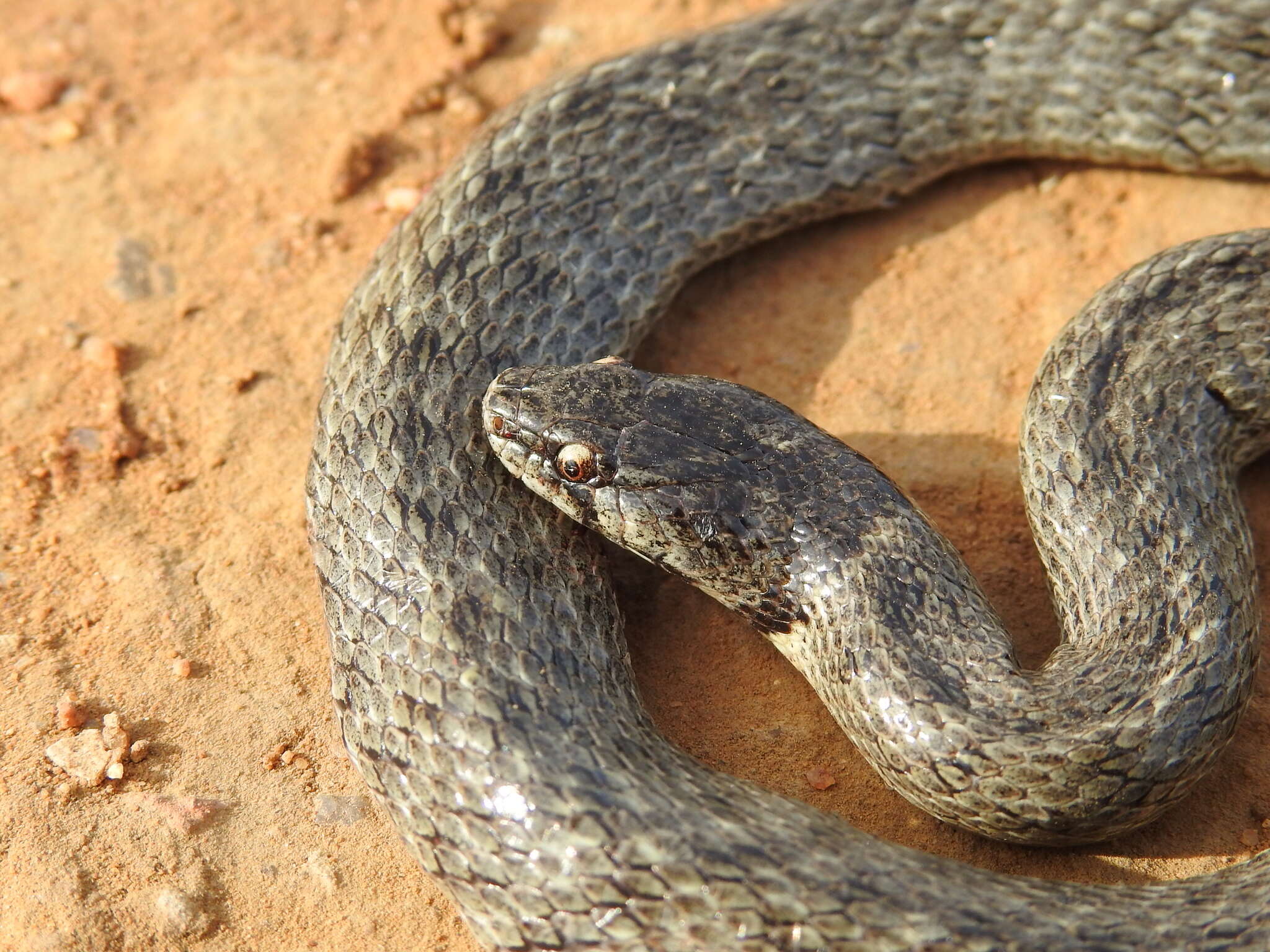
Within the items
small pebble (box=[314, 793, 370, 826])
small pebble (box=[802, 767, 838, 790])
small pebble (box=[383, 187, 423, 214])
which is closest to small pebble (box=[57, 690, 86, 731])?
small pebble (box=[314, 793, 370, 826])

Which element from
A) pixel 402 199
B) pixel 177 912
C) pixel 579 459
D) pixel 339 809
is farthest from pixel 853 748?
pixel 402 199

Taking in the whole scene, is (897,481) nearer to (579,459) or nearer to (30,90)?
(579,459)

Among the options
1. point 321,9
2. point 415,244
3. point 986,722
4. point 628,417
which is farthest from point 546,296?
point 321,9

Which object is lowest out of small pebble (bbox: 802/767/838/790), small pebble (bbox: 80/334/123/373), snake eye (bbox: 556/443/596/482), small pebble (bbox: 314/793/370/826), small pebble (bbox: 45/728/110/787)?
small pebble (bbox: 45/728/110/787)

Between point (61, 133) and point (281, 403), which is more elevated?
point (61, 133)

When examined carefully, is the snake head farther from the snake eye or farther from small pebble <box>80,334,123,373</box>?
small pebble <box>80,334,123,373</box>

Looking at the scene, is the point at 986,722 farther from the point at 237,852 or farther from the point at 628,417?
the point at 237,852
